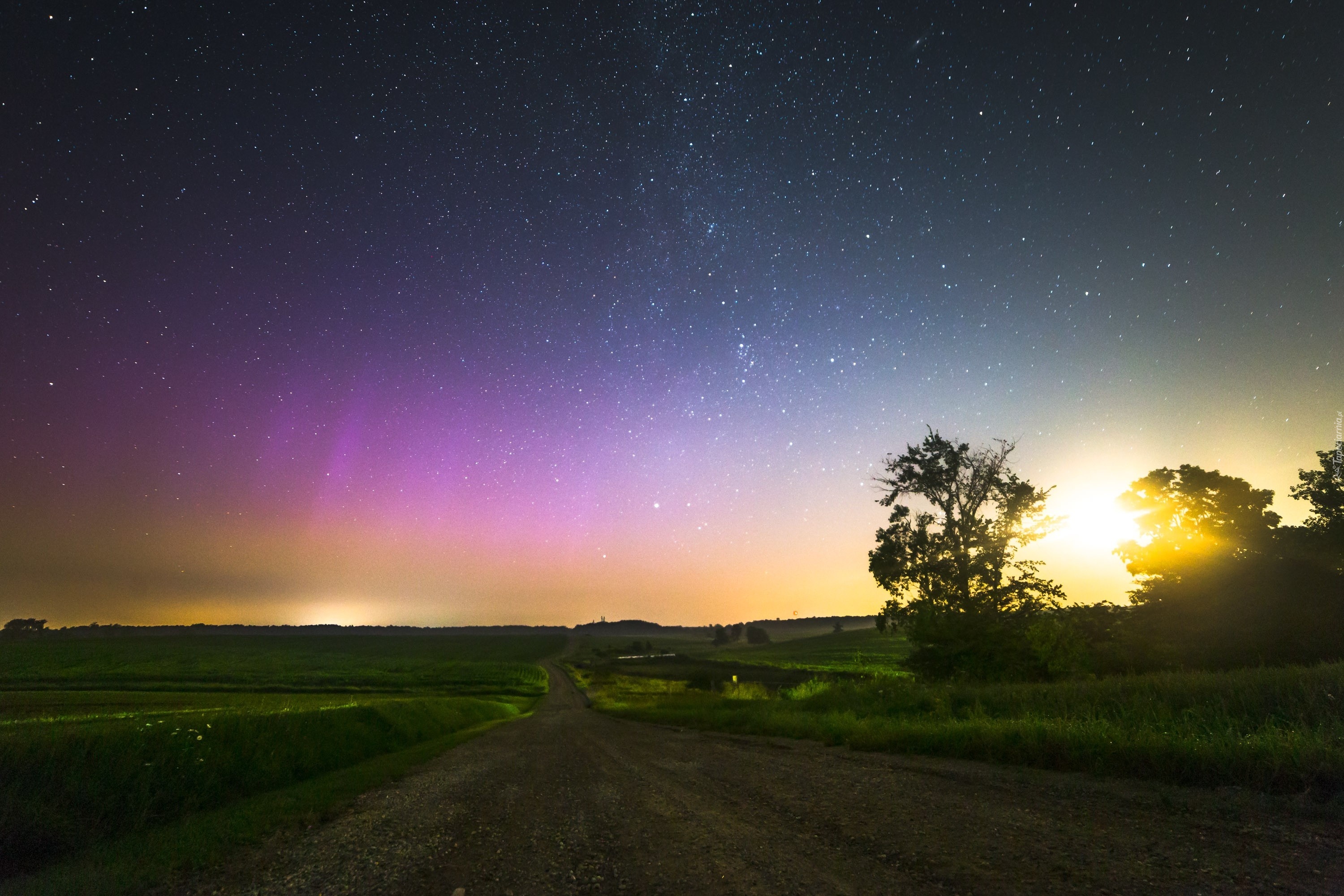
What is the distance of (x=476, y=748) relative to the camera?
19.4 metres

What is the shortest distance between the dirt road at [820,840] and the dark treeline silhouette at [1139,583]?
20921 millimetres

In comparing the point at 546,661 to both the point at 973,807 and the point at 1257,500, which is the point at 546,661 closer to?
the point at 1257,500

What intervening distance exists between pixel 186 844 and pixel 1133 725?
50.5 feet

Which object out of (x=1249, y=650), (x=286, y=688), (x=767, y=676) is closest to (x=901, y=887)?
(x=1249, y=650)

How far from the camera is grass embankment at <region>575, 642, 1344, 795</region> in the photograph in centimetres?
719

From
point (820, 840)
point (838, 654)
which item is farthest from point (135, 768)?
point (838, 654)

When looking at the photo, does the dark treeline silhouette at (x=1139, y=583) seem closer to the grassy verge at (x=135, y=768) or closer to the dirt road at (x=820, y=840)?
the dirt road at (x=820, y=840)

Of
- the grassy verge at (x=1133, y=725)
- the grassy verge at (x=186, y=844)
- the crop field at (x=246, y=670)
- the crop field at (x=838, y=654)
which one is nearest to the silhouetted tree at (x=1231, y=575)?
the grassy verge at (x=1133, y=725)

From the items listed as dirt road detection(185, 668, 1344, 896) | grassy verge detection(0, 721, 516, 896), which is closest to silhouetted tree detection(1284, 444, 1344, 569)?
dirt road detection(185, 668, 1344, 896)

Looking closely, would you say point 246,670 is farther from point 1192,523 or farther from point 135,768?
point 1192,523

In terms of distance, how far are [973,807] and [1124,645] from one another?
26430mm

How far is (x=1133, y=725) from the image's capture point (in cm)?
1038

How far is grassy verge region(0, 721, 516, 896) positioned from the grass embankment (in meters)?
11.7

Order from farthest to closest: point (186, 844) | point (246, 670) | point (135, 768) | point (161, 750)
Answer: point (246, 670) → point (161, 750) → point (135, 768) → point (186, 844)
